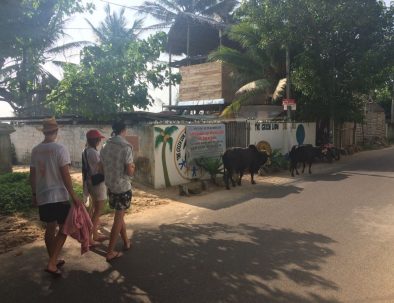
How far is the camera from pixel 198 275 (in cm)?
460

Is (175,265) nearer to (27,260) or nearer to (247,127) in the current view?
(27,260)

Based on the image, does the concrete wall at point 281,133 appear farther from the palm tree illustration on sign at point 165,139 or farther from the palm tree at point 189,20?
the palm tree at point 189,20

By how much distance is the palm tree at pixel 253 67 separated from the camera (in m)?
19.1

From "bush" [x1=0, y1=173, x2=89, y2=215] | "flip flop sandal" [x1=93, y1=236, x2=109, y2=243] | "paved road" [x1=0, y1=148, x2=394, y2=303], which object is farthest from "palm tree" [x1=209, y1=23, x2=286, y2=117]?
"flip flop sandal" [x1=93, y1=236, x2=109, y2=243]

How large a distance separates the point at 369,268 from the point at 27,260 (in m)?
4.33

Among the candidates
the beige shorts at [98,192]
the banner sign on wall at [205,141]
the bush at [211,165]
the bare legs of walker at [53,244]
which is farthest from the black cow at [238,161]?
the bare legs of walker at [53,244]

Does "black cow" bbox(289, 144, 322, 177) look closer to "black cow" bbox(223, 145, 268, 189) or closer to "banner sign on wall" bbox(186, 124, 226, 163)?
"black cow" bbox(223, 145, 268, 189)

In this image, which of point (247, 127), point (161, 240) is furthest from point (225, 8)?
point (161, 240)

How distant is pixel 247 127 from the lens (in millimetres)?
13516

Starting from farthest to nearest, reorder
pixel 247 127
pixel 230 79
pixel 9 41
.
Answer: pixel 230 79 < pixel 247 127 < pixel 9 41

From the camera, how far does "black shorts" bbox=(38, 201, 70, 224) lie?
4.56 metres

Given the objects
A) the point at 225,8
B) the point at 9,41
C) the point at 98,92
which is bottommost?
the point at 98,92

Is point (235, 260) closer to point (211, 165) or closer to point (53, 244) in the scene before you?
point (53, 244)

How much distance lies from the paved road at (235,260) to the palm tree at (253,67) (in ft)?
37.7
